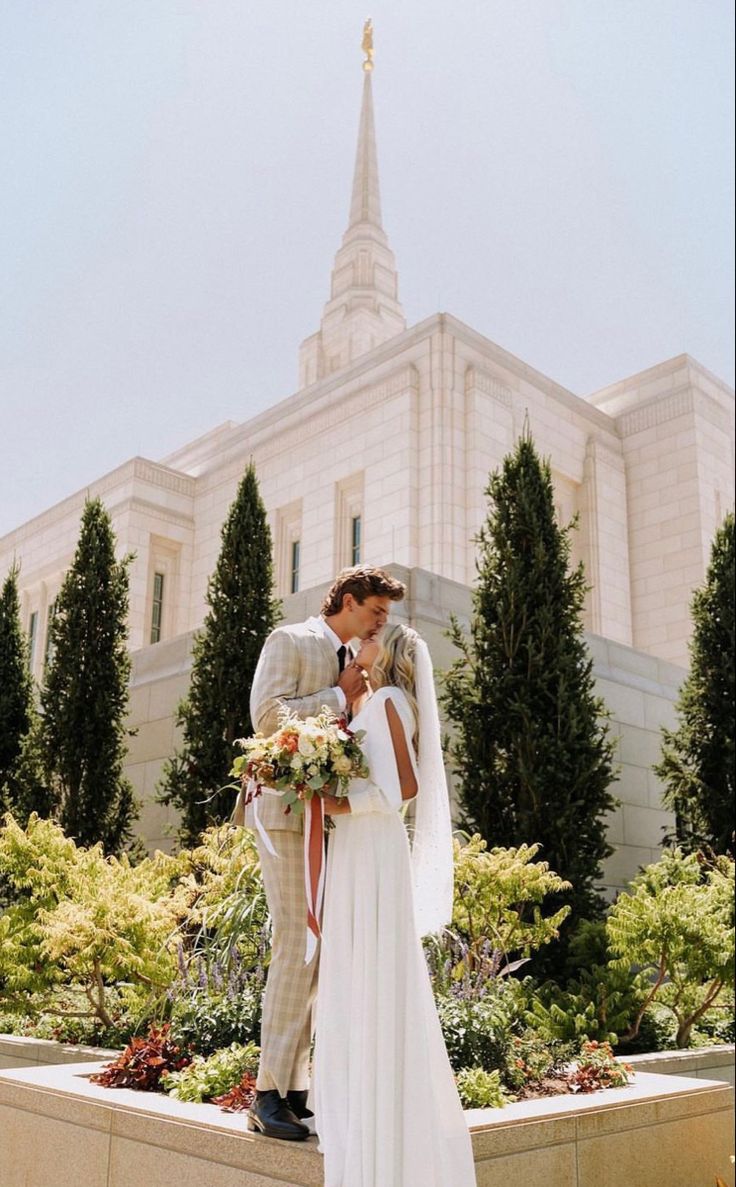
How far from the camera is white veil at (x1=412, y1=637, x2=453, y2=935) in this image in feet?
11.2

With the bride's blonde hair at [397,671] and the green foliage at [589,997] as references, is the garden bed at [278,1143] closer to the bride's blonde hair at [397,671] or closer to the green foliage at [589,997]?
the bride's blonde hair at [397,671]

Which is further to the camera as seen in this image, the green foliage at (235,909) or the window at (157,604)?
the window at (157,604)

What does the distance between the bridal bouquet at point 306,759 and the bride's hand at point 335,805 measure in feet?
0.08

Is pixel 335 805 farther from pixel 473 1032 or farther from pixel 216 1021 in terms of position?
pixel 216 1021

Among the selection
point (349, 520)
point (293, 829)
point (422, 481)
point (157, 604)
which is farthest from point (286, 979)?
point (157, 604)

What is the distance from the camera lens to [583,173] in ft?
32.0

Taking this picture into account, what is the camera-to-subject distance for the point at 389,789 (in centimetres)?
328

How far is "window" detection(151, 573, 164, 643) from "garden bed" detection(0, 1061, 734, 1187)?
16.5 m

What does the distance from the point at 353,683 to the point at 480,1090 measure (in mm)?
1751

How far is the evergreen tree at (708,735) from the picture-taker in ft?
35.4

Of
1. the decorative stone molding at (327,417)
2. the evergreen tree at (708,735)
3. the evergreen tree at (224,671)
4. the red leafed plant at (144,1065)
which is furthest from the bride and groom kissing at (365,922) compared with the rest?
the decorative stone molding at (327,417)

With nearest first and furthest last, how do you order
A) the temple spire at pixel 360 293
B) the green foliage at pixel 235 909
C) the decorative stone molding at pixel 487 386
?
the green foliage at pixel 235 909
the decorative stone molding at pixel 487 386
the temple spire at pixel 360 293

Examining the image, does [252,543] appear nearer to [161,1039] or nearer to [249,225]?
[249,225]

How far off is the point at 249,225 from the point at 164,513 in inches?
410
